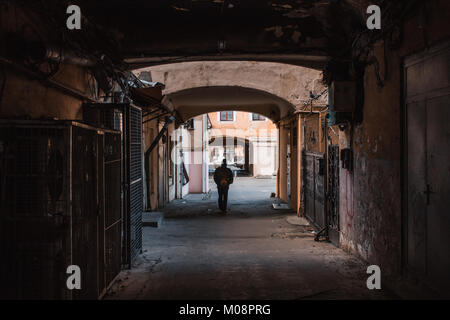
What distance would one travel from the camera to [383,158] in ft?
17.7

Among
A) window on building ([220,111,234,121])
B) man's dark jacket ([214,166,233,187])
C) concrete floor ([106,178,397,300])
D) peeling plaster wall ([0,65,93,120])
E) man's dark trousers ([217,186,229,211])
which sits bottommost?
concrete floor ([106,178,397,300])

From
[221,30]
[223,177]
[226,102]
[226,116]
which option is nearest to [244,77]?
[223,177]

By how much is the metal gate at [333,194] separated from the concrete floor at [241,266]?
1.03 feet

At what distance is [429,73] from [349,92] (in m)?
2.23

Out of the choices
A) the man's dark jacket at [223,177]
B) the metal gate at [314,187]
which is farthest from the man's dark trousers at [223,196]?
the metal gate at [314,187]

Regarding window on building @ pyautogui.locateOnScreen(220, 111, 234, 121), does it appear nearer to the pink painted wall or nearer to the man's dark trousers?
the pink painted wall

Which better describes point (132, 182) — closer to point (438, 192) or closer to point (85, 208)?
point (85, 208)

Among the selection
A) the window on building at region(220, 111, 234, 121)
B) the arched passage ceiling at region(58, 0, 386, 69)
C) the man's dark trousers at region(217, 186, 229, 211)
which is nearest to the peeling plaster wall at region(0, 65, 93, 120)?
the arched passage ceiling at region(58, 0, 386, 69)

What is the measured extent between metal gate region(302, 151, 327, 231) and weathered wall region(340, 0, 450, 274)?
1.92 m

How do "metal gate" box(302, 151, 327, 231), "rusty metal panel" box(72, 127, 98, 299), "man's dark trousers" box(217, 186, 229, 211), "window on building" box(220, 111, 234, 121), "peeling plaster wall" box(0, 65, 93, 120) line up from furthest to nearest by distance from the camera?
"window on building" box(220, 111, 234, 121) < "man's dark trousers" box(217, 186, 229, 211) < "metal gate" box(302, 151, 327, 231) < "peeling plaster wall" box(0, 65, 93, 120) < "rusty metal panel" box(72, 127, 98, 299)

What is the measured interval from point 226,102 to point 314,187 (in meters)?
7.06

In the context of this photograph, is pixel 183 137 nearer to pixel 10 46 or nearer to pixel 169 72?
pixel 169 72

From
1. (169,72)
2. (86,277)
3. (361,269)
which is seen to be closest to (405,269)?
(361,269)

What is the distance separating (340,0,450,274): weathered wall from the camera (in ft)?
14.1
